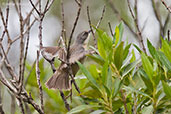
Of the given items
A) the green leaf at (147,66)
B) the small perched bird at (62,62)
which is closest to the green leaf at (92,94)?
the green leaf at (147,66)

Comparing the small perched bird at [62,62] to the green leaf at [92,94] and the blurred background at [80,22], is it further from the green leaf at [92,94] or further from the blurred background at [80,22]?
the green leaf at [92,94]

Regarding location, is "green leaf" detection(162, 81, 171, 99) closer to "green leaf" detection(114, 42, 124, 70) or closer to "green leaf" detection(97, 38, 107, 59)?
"green leaf" detection(114, 42, 124, 70)

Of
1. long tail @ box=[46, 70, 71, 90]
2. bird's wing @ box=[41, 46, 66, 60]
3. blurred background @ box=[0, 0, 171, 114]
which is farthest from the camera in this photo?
blurred background @ box=[0, 0, 171, 114]

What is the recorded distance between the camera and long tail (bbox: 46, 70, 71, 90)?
3123 mm

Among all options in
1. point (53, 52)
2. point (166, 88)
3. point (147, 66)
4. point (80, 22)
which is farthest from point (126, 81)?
point (80, 22)

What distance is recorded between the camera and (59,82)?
10.5 feet

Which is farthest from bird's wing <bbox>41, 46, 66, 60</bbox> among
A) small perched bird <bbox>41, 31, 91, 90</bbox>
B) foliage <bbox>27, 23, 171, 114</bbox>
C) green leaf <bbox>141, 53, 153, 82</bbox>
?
green leaf <bbox>141, 53, 153, 82</bbox>

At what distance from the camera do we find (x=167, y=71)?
5.99ft

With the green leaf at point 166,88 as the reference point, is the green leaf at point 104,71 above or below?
above

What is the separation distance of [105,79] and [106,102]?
0.49 ft

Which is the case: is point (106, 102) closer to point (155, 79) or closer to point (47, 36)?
point (155, 79)

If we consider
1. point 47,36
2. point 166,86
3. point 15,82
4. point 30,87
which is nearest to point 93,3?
point 47,36

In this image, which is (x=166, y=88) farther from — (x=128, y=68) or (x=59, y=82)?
(x=59, y=82)

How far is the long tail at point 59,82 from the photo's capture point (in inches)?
123
